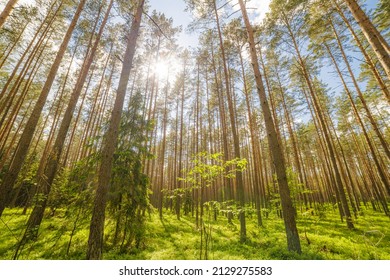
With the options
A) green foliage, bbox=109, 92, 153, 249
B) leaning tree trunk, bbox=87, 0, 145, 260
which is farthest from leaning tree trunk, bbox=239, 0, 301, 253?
green foliage, bbox=109, 92, 153, 249

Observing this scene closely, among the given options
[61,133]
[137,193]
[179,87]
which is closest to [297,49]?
[179,87]

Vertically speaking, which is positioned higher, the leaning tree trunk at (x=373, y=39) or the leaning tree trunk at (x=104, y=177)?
the leaning tree trunk at (x=373, y=39)

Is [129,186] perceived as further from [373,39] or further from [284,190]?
[373,39]

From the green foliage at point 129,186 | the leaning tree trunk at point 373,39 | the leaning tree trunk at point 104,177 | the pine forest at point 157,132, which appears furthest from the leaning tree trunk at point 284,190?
the green foliage at point 129,186

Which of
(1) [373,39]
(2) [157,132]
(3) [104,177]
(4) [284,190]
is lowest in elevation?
(4) [284,190]

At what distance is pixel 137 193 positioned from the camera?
6395 mm

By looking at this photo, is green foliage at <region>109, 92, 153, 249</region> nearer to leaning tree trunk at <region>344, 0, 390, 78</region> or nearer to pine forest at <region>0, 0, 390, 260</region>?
pine forest at <region>0, 0, 390, 260</region>

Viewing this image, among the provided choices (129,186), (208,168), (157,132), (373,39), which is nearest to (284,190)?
(208,168)

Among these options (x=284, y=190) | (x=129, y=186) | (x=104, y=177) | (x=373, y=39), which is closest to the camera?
(x=104, y=177)

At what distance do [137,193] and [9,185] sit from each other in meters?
3.92

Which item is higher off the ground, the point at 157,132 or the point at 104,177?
the point at 157,132

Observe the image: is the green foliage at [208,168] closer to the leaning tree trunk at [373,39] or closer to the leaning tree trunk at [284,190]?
the leaning tree trunk at [284,190]

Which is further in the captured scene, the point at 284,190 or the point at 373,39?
the point at 284,190

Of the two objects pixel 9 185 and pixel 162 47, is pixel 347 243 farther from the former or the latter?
pixel 162 47
